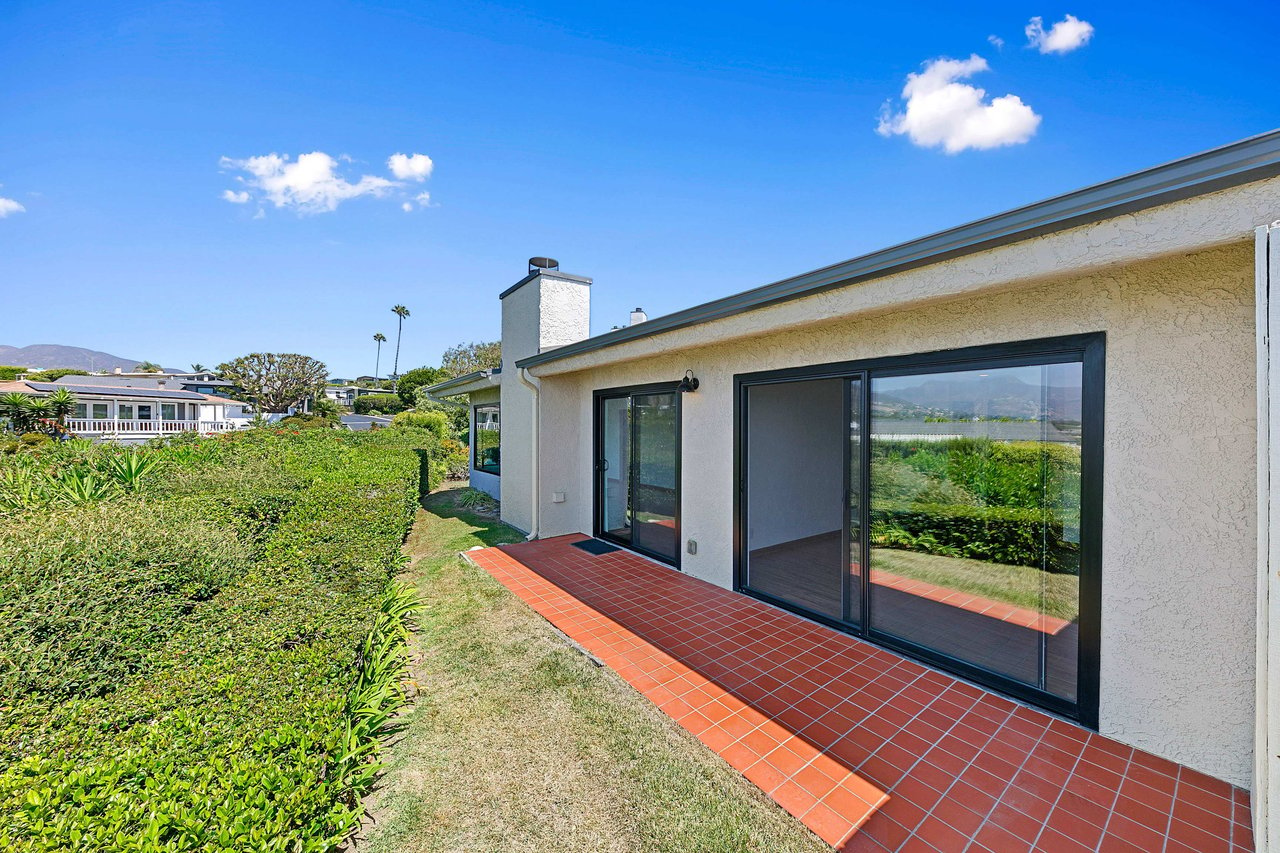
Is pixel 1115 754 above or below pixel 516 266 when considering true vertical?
below

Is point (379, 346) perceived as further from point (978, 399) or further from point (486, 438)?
point (978, 399)

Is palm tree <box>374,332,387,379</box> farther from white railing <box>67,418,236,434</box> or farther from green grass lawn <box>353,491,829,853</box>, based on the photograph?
green grass lawn <box>353,491,829,853</box>

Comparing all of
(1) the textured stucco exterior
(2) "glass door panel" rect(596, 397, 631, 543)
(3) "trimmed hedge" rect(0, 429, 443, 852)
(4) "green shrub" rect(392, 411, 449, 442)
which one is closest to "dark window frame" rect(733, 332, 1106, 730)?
(2) "glass door panel" rect(596, 397, 631, 543)

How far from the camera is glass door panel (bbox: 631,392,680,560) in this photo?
8133mm

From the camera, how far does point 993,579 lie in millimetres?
4625

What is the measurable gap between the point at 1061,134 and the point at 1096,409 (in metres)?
7.49

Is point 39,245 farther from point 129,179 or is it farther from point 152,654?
point 152,654

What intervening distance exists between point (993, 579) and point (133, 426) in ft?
177

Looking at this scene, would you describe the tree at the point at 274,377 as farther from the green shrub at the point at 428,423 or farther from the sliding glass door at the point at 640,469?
the sliding glass door at the point at 640,469

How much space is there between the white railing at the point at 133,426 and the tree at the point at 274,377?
26.1ft

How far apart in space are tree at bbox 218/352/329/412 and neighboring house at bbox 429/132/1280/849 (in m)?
61.2

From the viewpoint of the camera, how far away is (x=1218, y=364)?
10.7 feet

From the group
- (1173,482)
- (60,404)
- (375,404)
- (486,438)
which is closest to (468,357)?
(375,404)

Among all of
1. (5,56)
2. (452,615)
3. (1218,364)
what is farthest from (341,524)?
(5,56)
